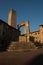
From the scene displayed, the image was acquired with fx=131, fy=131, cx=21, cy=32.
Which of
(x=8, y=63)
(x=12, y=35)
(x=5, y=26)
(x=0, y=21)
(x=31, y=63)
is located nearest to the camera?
(x=31, y=63)

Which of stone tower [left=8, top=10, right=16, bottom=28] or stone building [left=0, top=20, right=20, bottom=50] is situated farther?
stone tower [left=8, top=10, right=16, bottom=28]

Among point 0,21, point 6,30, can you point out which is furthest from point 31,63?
point 6,30

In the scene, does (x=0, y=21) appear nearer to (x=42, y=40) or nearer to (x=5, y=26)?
(x=5, y=26)

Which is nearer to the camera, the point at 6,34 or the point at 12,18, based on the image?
the point at 6,34

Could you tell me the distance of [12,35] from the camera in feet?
112

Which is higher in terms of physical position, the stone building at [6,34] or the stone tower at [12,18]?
the stone tower at [12,18]

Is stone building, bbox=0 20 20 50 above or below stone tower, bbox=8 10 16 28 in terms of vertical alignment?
below

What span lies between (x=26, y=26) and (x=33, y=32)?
2792 mm

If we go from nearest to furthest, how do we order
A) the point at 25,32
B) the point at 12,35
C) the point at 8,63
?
the point at 8,63, the point at 12,35, the point at 25,32

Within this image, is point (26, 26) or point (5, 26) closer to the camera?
point (5, 26)

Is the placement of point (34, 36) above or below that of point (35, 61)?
above

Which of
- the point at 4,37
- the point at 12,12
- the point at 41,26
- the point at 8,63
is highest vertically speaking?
the point at 12,12

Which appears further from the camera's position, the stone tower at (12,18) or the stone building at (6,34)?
the stone tower at (12,18)

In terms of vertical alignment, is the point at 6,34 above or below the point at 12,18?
below
